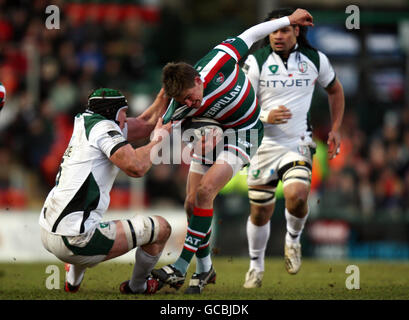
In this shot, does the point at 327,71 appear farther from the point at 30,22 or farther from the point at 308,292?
the point at 30,22

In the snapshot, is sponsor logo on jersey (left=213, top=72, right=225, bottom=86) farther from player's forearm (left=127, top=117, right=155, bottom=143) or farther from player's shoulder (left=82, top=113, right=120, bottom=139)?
player's shoulder (left=82, top=113, right=120, bottom=139)

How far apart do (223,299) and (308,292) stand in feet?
4.24

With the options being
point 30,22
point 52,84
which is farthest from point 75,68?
point 30,22

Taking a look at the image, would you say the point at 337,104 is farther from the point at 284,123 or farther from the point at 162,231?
the point at 162,231

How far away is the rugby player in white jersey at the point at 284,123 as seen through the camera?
9.79m

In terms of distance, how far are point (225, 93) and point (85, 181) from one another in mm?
1829

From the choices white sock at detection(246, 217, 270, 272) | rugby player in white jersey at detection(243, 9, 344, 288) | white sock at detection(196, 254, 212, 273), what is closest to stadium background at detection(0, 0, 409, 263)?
white sock at detection(246, 217, 270, 272)

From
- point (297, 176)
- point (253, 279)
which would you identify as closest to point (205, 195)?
point (297, 176)

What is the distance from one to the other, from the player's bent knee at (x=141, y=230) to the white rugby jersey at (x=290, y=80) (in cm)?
250

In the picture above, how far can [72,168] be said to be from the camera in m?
7.92

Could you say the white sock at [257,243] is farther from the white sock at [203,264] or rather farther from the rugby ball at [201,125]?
the rugby ball at [201,125]

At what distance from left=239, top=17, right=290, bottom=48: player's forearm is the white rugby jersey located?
67cm

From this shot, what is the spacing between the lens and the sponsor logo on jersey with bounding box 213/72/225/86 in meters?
8.61

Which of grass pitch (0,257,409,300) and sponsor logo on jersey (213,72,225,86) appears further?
sponsor logo on jersey (213,72,225,86)
